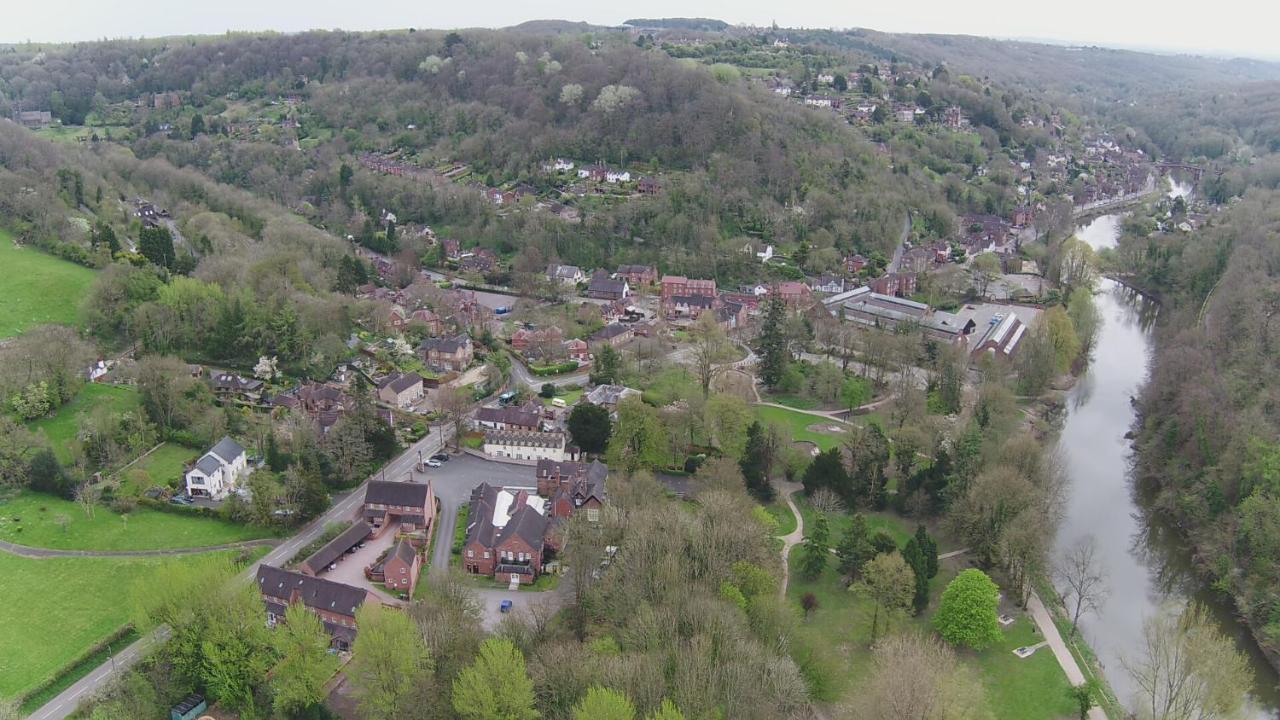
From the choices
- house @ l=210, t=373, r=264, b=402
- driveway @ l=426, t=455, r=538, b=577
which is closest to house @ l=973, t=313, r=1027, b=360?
driveway @ l=426, t=455, r=538, b=577

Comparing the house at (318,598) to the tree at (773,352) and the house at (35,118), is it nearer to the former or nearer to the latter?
the tree at (773,352)

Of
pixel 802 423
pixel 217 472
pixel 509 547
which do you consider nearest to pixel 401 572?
pixel 509 547

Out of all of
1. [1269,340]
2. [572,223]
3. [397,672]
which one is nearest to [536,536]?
[397,672]

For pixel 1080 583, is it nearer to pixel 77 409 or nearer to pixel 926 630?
pixel 926 630

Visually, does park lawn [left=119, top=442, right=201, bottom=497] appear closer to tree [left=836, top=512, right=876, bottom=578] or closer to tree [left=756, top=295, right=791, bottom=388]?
tree [left=836, top=512, right=876, bottom=578]

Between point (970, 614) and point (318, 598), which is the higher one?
point (970, 614)

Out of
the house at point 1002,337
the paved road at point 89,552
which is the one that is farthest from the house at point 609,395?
the house at point 1002,337
